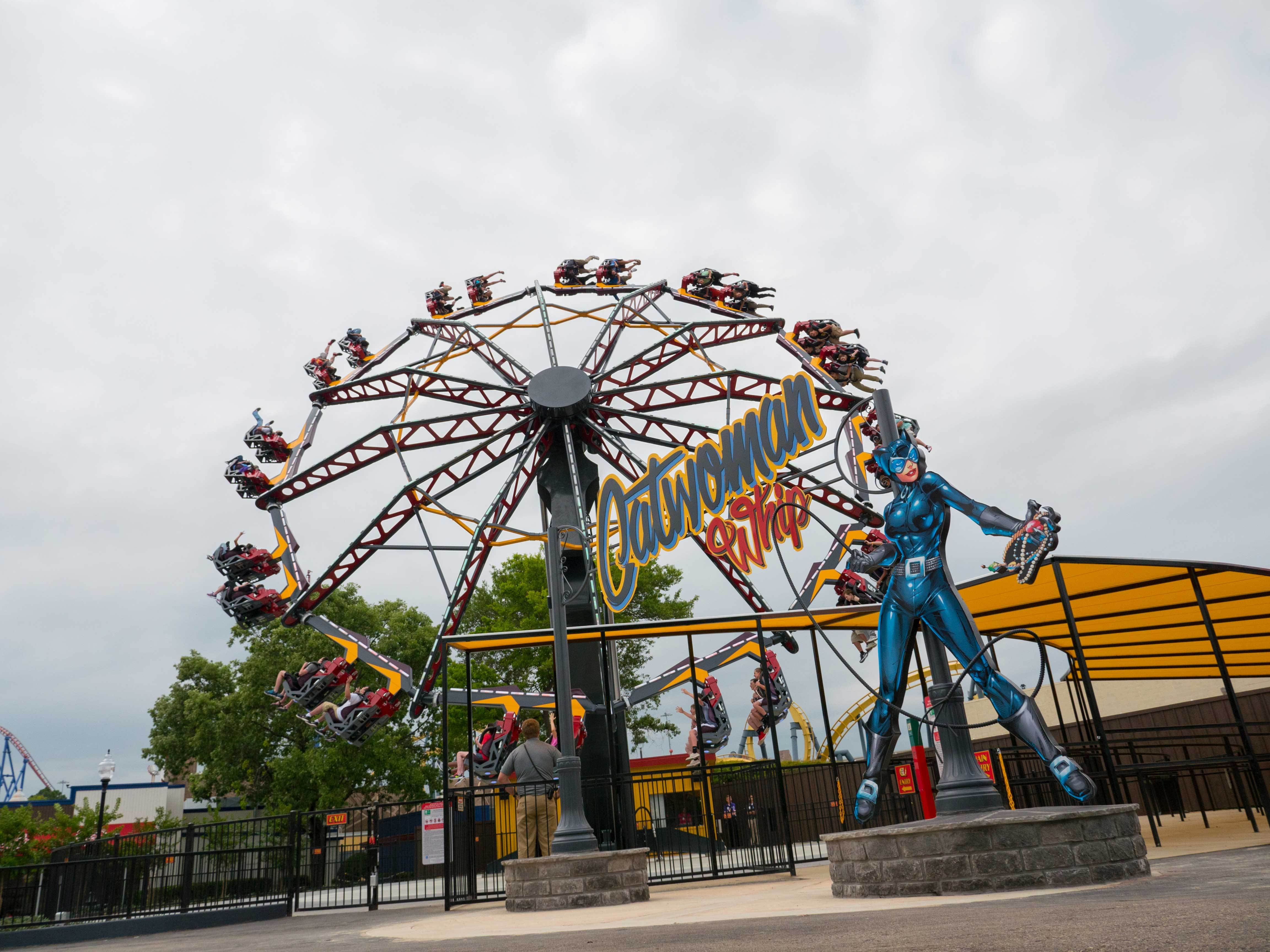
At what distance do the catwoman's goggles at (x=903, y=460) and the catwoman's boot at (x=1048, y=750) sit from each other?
8.34 ft

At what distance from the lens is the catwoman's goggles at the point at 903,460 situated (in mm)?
8812

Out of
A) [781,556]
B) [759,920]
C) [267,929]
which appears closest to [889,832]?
[759,920]

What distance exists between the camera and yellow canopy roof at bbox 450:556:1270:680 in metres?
10.2

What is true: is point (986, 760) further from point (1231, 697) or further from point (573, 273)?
point (573, 273)

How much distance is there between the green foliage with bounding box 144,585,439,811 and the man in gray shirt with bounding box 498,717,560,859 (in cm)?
2385

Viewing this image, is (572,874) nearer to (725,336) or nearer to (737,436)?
(737,436)

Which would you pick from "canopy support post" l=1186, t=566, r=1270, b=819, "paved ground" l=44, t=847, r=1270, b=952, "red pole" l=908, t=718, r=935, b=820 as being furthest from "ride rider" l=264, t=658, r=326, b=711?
"canopy support post" l=1186, t=566, r=1270, b=819

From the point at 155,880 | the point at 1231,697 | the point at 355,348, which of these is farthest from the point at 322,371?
the point at 1231,697

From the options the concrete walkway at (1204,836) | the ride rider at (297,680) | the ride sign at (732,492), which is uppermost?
the ride sign at (732,492)

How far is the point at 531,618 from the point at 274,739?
474 inches

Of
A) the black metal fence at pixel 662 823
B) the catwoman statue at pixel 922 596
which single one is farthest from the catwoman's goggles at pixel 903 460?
the black metal fence at pixel 662 823

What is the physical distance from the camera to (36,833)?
75.5ft

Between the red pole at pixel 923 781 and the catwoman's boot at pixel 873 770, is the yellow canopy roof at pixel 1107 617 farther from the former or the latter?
the red pole at pixel 923 781

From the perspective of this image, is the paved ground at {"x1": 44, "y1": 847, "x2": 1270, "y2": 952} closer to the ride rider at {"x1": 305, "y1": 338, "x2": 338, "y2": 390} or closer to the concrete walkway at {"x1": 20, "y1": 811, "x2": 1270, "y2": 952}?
the concrete walkway at {"x1": 20, "y1": 811, "x2": 1270, "y2": 952}
